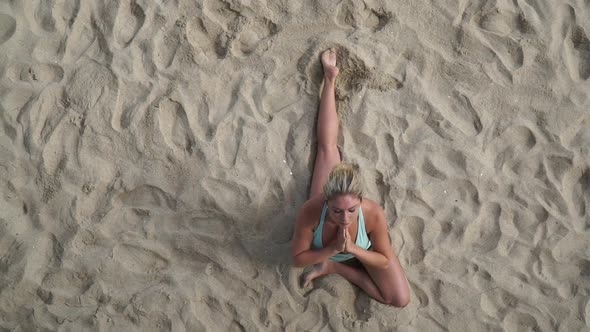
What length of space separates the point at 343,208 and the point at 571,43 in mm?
A: 1952

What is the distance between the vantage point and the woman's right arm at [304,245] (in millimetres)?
3277

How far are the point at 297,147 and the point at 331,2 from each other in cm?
96

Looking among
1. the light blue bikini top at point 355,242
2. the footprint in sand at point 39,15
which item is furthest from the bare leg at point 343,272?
the footprint in sand at point 39,15

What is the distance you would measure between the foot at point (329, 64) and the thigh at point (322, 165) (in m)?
0.45

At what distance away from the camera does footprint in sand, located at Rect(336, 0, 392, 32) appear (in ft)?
12.1

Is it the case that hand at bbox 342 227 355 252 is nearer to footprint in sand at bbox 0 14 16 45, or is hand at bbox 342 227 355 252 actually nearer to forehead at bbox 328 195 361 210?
forehead at bbox 328 195 361 210

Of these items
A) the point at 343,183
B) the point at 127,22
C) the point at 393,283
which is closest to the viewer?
the point at 343,183

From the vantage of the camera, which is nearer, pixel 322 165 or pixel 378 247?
pixel 378 247

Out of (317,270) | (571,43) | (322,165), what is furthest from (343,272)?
(571,43)

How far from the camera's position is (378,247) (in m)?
3.39

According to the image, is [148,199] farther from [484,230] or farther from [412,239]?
[484,230]

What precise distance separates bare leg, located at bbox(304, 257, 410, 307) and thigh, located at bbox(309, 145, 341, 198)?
0.46 meters

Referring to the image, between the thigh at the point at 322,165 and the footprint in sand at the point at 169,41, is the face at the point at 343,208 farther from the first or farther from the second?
the footprint in sand at the point at 169,41

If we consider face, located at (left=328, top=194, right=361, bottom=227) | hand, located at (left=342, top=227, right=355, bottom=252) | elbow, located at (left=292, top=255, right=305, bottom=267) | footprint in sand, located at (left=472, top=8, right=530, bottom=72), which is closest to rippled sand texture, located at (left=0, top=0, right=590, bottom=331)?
footprint in sand, located at (left=472, top=8, right=530, bottom=72)
